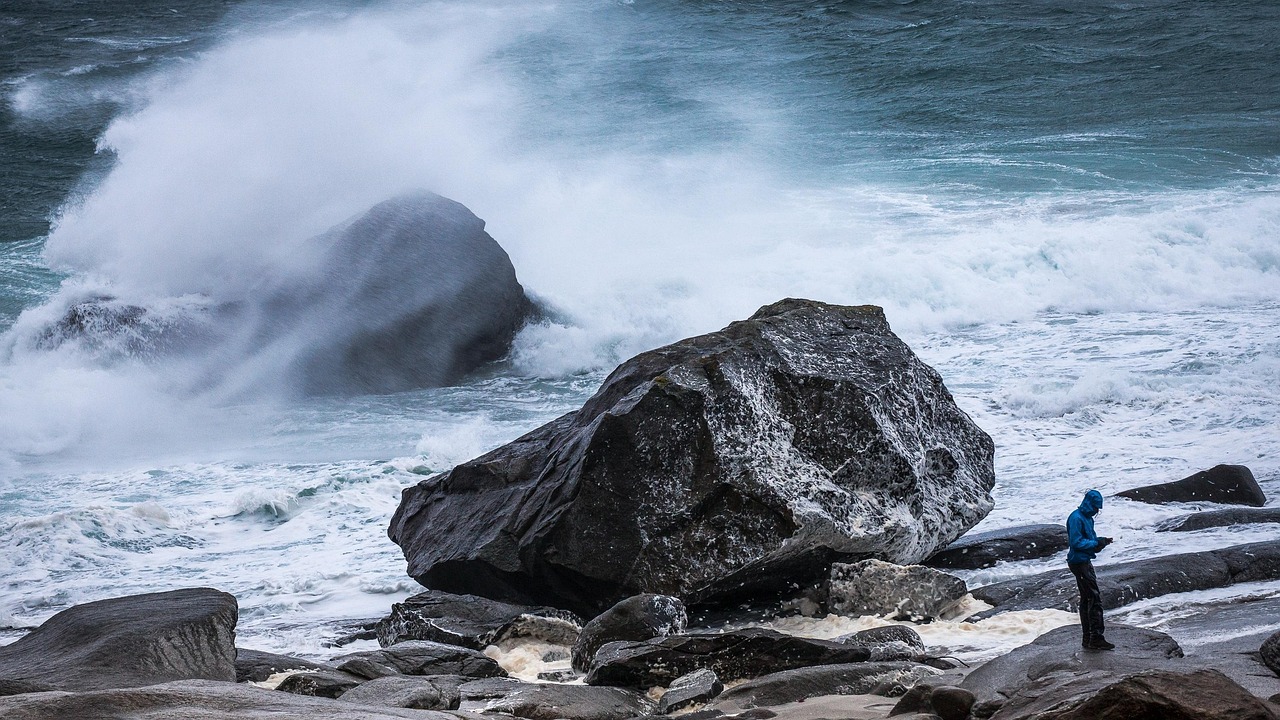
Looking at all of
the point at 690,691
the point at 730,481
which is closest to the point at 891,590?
the point at 730,481

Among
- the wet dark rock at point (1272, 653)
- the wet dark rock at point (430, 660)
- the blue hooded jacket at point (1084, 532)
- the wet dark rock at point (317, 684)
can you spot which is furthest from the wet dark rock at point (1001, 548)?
the wet dark rock at point (317, 684)

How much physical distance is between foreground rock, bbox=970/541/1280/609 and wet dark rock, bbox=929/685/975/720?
7.03ft

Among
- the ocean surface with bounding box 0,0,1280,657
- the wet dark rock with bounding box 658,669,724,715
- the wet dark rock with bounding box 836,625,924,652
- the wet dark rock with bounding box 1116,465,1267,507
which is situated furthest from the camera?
the ocean surface with bounding box 0,0,1280,657

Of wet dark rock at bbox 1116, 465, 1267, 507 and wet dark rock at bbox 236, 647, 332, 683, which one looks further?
wet dark rock at bbox 1116, 465, 1267, 507

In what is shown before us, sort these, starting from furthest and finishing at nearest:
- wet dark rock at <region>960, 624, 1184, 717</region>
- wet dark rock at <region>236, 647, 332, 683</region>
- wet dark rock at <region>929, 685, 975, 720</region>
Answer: wet dark rock at <region>236, 647, 332, 683</region>
wet dark rock at <region>960, 624, 1184, 717</region>
wet dark rock at <region>929, 685, 975, 720</region>

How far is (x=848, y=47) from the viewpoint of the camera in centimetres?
2875

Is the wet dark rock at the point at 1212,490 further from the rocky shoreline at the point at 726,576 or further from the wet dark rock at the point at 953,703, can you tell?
the wet dark rock at the point at 953,703

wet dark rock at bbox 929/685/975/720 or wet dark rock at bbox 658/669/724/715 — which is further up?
wet dark rock at bbox 929/685/975/720

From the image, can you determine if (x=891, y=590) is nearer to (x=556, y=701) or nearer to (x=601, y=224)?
(x=556, y=701)

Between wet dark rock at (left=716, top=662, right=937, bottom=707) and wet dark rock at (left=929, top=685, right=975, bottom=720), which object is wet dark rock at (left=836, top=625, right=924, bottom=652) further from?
wet dark rock at (left=929, top=685, right=975, bottom=720)

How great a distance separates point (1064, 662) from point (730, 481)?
2443 millimetres

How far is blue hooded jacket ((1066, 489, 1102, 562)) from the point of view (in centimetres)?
527

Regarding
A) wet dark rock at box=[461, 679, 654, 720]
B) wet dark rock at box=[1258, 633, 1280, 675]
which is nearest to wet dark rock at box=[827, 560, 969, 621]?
wet dark rock at box=[461, 679, 654, 720]

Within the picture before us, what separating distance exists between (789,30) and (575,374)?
1944 centimetres
